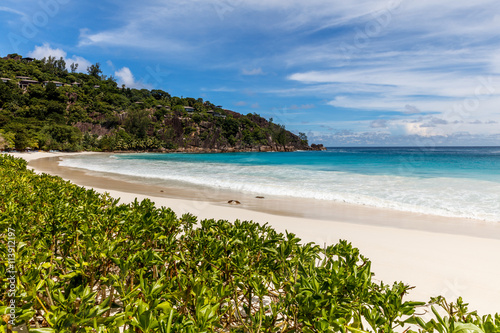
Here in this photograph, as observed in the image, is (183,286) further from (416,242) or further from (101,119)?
(101,119)

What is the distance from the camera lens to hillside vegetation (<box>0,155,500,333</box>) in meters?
1.34

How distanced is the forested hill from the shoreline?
186 ft

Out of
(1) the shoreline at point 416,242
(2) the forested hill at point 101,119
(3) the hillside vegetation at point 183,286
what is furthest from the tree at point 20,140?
(3) the hillside vegetation at point 183,286

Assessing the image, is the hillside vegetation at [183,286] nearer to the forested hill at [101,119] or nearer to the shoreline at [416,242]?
the shoreline at [416,242]

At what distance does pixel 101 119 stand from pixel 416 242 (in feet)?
325

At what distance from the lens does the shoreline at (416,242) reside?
130 inches

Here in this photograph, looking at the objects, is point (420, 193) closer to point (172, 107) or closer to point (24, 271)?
point (24, 271)

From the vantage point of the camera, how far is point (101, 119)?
87.4m

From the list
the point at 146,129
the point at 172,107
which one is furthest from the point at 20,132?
the point at 172,107

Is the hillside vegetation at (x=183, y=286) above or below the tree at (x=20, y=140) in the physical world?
below

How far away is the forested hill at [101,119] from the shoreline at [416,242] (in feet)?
186

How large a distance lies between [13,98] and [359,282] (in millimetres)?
103615

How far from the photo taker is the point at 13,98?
251 feet

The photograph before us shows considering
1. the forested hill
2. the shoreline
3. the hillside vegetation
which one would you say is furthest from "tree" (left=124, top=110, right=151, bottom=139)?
the hillside vegetation
